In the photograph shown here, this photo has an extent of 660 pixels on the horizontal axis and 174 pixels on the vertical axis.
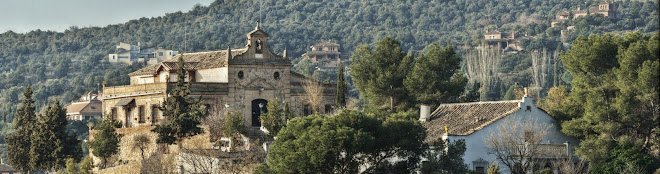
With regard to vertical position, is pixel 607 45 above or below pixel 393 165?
above

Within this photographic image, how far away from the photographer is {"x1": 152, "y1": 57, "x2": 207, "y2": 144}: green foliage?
64875 millimetres

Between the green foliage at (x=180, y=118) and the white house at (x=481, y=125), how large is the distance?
41.1 feet

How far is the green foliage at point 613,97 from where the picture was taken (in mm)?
53469

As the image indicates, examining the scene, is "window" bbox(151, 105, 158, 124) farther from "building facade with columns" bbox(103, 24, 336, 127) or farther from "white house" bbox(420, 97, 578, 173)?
"white house" bbox(420, 97, 578, 173)

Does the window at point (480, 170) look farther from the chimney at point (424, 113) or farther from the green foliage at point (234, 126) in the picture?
the green foliage at point (234, 126)

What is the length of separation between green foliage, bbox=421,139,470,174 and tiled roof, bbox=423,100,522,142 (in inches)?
51.3

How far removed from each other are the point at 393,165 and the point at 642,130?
11.3 m

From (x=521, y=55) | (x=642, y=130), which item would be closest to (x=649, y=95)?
(x=642, y=130)

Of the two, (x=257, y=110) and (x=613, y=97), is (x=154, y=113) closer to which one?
(x=257, y=110)

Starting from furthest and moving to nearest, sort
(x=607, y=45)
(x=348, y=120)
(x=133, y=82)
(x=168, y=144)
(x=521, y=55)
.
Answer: (x=521, y=55), (x=133, y=82), (x=168, y=144), (x=607, y=45), (x=348, y=120)

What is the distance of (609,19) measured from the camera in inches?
7667

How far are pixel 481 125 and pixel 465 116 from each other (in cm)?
332

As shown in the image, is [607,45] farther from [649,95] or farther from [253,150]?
[253,150]

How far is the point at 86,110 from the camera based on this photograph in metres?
137
